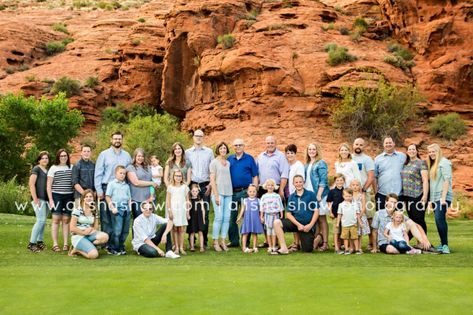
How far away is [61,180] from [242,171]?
3.79 meters

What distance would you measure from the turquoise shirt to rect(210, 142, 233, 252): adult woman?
4.14 m

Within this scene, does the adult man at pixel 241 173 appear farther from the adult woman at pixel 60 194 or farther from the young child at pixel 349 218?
the adult woman at pixel 60 194

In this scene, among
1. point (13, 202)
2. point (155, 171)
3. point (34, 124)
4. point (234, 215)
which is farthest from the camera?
point (34, 124)

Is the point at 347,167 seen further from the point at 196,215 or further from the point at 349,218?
the point at 196,215

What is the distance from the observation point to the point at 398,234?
11812 mm

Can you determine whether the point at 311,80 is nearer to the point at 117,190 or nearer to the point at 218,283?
the point at 117,190

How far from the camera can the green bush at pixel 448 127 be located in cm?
3447

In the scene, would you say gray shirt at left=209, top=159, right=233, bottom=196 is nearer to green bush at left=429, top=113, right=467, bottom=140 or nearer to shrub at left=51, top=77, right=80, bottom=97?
green bush at left=429, top=113, right=467, bottom=140

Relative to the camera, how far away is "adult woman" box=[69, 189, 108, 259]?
452 inches

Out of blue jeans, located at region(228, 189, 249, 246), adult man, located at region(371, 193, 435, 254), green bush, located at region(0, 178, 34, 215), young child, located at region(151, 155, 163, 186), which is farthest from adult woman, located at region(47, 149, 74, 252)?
green bush, located at region(0, 178, 34, 215)

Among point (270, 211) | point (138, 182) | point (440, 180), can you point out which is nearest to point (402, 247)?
point (440, 180)

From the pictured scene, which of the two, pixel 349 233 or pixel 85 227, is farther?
pixel 349 233

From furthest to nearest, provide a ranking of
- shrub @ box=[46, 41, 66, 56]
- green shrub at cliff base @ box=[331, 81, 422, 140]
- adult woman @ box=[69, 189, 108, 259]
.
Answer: shrub @ box=[46, 41, 66, 56]
green shrub at cliff base @ box=[331, 81, 422, 140]
adult woman @ box=[69, 189, 108, 259]

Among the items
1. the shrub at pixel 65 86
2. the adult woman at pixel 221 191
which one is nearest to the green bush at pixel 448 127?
the adult woman at pixel 221 191
